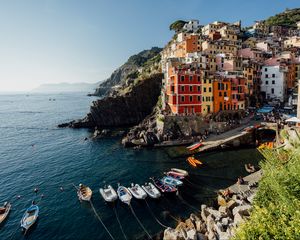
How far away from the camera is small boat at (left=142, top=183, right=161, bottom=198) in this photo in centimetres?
2998

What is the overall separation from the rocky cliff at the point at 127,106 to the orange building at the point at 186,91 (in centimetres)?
2786

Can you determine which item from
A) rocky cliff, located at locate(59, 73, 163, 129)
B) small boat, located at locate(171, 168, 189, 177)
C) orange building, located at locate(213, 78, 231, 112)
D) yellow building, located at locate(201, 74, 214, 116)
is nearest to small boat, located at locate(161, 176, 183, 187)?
small boat, located at locate(171, 168, 189, 177)

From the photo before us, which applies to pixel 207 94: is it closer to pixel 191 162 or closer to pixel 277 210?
pixel 191 162

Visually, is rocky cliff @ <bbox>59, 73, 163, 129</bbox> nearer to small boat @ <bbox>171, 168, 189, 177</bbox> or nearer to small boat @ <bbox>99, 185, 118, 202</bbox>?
small boat @ <bbox>171, 168, 189, 177</bbox>

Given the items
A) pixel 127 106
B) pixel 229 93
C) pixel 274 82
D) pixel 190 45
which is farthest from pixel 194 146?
pixel 190 45

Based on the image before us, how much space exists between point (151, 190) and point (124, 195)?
3938 mm

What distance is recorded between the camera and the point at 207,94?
2199 inches

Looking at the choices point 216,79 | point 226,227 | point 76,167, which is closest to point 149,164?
point 76,167

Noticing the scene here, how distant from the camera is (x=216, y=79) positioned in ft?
185

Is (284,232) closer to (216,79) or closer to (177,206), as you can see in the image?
(177,206)

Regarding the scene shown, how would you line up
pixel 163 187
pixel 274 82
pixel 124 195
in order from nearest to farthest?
pixel 124 195
pixel 163 187
pixel 274 82

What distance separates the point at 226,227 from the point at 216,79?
42437mm

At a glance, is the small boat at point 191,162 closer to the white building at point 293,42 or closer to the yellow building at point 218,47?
the yellow building at point 218,47

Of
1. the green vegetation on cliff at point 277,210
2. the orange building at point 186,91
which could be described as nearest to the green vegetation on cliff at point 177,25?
the orange building at point 186,91
